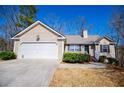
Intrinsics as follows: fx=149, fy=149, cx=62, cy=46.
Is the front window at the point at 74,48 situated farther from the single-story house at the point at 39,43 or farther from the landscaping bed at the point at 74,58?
the landscaping bed at the point at 74,58

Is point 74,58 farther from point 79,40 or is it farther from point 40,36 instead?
point 79,40

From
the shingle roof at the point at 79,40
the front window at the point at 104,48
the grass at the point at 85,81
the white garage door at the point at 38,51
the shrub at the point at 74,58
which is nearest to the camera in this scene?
the grass at the point at 85,81

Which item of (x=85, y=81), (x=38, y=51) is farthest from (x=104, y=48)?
(x=85, y=81)

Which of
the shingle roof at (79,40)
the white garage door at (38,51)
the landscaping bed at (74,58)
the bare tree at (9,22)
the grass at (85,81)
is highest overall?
the bare tree at (9,22)

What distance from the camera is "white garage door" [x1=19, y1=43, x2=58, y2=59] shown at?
16.0 metres

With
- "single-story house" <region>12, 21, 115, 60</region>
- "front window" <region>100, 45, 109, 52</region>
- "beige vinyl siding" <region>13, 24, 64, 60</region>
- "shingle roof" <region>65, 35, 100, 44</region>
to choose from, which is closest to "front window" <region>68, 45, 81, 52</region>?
"shingle roof" <region>65, 35, 100, 44</region>

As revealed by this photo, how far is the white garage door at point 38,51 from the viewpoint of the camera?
16.0 meters

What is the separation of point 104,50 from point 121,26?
6.03m

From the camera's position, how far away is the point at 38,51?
16.2 meters

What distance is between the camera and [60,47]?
1600 cm

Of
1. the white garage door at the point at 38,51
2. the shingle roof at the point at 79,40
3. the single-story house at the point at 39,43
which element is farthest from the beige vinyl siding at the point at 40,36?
the shingle roof at the point at 79,40

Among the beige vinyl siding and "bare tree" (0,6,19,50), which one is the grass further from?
"bare tree" (0,6,19,50)
